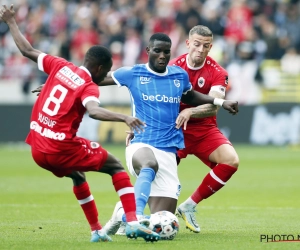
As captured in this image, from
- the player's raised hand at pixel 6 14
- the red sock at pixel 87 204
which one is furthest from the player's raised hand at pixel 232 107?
the player's raised hand at pixel 6 14

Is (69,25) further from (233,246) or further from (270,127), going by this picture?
(233,246)

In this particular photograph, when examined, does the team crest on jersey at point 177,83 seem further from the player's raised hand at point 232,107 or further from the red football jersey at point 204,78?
the red football jersey at point 204,78

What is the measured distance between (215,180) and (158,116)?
141 centimetres

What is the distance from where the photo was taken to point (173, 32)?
24.3m

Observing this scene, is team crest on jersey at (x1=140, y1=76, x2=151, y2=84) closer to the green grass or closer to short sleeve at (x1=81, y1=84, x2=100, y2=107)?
short sleeve at (x1=81, y1=84, x2=100, y2=107)

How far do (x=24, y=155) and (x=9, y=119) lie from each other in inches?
108

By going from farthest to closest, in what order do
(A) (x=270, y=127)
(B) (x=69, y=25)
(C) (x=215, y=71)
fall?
1. (B) (x=69, y=25)
2. (A) (x=270, y=127)
3. (C) (x=215, y=71)

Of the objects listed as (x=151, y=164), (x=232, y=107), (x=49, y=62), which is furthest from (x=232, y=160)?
(x=49, y=62)

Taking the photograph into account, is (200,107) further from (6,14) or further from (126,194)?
(6,14)

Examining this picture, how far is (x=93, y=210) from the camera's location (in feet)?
27.0

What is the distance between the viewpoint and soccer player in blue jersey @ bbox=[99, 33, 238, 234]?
866cm

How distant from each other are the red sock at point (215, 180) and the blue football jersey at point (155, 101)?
0.97 meters

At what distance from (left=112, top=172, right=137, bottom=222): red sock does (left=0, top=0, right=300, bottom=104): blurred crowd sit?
16.4 meters

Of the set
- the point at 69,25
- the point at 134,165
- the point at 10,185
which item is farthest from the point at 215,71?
the point at 69,25
